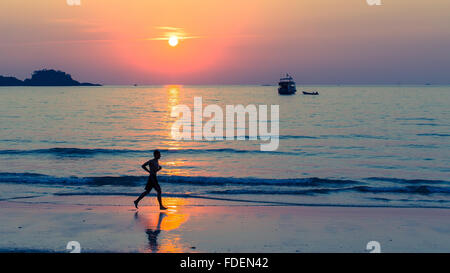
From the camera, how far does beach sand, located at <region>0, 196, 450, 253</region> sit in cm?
909

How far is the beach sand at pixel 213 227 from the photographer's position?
9.09 meters

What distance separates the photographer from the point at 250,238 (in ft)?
31.6

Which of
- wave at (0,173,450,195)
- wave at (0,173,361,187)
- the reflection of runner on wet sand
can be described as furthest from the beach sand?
wave at (0,173,361,187)

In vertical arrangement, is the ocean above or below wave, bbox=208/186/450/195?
above

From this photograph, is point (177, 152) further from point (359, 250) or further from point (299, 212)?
point (359, 250)

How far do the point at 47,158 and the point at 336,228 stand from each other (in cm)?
2040

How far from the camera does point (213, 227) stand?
416 inches

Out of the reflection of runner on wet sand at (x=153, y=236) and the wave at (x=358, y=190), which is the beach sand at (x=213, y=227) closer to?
the reflection of runner on wet sand at (x=153, y=236)

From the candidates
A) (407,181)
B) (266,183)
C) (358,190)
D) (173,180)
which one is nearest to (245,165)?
(266,183)

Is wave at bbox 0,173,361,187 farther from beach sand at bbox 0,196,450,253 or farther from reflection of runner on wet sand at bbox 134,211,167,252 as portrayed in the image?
reflection of runner on wet sand at bbox 134,211,167,252

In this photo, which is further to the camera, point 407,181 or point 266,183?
point 407,181

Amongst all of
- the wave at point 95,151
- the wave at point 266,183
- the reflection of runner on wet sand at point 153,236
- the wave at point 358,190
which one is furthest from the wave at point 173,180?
the wave at point 95,151

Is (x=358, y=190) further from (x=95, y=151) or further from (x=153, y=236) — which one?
(x=95, y=151)
